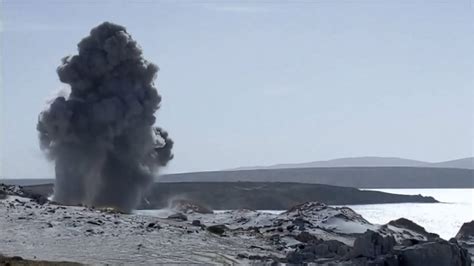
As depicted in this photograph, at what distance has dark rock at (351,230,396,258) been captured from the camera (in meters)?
42.3

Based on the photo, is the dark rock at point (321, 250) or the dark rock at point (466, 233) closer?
the dark rock at point (321, 250)

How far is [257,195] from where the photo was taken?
558 feet

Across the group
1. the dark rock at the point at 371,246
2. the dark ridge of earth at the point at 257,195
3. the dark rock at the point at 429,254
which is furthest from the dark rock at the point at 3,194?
the dark ridge of earth at the point at 257,195

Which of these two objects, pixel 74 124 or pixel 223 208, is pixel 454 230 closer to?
pixel 74 124

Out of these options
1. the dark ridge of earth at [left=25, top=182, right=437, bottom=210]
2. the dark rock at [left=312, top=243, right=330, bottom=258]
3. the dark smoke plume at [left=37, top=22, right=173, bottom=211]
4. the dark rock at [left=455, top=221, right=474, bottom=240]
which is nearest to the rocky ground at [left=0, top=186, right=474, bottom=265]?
the dark rock at [left=312, top=243, right=330, bottom=258]

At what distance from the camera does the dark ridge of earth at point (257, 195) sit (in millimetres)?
160525

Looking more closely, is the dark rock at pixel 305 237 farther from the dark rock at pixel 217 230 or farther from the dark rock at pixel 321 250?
the dark rock at pixel 321 250

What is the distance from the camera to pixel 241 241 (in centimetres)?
4959

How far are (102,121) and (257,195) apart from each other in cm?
9046

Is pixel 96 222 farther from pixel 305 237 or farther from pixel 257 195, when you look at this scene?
pixel 257 195

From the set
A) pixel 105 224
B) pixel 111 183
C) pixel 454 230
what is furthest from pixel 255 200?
pixel 105 224

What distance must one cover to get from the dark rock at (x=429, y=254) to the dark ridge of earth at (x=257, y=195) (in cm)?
10468

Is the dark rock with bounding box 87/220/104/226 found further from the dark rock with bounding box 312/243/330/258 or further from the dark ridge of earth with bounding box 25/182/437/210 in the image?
the dark ridge of earth with bounding box 25/182/437/210

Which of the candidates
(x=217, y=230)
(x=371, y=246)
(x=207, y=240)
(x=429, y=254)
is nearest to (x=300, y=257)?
(x=371, y=246)
